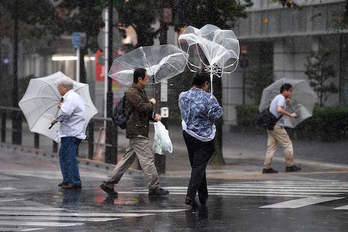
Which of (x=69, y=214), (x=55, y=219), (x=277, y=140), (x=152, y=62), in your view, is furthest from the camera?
(x=277, y=140)

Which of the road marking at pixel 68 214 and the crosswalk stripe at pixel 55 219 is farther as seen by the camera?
the road marking at pixel 68 214

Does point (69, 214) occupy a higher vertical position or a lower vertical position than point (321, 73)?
lower

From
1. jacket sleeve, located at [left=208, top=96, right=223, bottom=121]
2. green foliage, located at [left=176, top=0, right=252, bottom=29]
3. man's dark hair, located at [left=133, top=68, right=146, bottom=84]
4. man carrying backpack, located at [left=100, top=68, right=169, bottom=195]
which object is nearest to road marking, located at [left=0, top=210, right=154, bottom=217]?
jacket sleeve, located at [left=208, top=96, right=223, bottom=121]

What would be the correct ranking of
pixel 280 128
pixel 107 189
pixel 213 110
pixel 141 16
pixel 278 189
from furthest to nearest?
pixel 141 16 → pixel 280 128 → pixel 278 189 → pixel 107 189 → pixel 213 110

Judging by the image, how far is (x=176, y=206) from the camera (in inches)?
507

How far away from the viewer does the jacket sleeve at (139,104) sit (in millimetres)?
13766

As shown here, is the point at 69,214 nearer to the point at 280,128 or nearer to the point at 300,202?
the point at 300,202

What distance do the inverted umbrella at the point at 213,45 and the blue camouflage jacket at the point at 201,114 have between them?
9.17 ft

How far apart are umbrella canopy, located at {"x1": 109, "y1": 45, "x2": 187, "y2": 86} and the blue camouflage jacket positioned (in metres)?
2.69

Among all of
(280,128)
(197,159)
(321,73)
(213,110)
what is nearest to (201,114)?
(213,110)

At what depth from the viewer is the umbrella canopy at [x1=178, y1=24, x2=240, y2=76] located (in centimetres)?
1555

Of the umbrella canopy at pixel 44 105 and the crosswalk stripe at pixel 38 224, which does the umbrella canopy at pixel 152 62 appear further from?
the crosswalk stripe at pixel 38 224

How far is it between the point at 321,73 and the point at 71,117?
1745 cm

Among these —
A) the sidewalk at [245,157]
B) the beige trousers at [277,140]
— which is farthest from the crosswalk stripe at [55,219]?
the beige trousers at [277,140]
